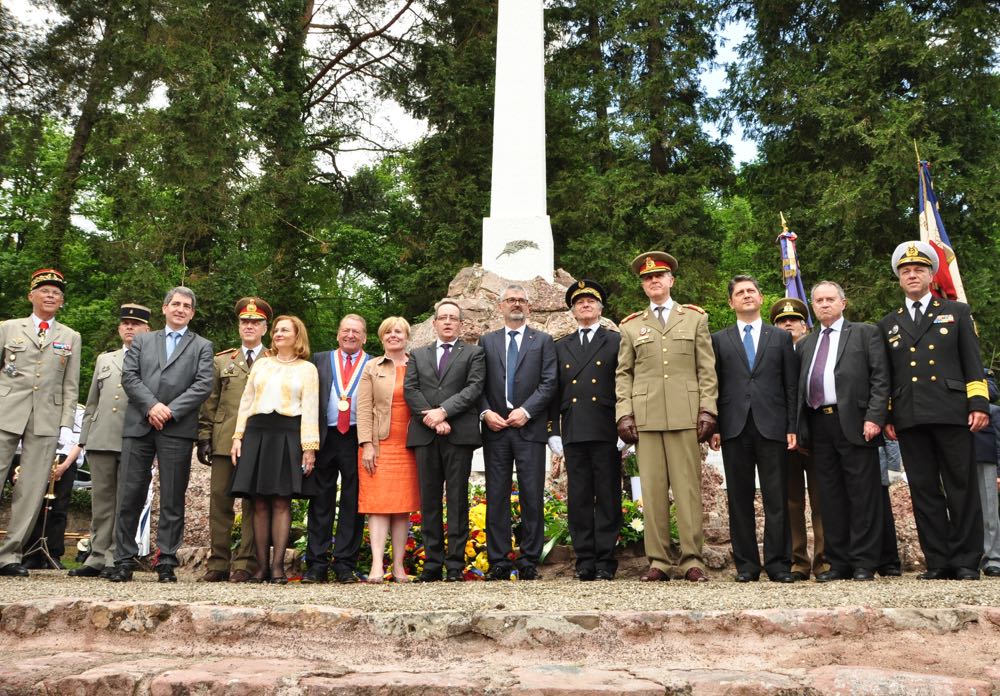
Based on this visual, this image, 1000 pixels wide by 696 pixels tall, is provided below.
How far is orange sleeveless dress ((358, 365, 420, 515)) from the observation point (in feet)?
20.4

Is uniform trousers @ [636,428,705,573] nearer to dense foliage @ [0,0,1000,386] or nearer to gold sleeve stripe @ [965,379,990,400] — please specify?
gold sleeve stripe @ [965,379,990,400]

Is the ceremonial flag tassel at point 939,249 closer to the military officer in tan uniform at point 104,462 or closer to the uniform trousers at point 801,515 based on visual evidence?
the uniform trousers at point 801,515

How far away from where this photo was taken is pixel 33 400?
262 inches

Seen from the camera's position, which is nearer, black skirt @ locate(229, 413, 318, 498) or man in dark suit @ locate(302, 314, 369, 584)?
black skirt @ locate(229, 413, 318, 498)

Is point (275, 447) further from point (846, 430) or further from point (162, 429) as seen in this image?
point (846, 430)

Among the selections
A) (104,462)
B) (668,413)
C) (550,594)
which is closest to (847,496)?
(668,413)

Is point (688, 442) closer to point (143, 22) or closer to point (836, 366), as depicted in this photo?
point (836, 366)

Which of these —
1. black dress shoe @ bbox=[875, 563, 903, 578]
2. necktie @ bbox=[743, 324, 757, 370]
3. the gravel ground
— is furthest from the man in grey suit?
black dress shoe @ bbox=[875, 563, 903, 578]

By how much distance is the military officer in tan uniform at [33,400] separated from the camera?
6.55 metres

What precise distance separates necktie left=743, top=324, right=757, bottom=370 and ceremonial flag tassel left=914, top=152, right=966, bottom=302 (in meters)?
2.70

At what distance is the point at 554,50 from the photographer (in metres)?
23.5

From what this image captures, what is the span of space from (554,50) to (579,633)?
21.5 m

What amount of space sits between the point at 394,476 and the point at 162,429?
5.18 feet

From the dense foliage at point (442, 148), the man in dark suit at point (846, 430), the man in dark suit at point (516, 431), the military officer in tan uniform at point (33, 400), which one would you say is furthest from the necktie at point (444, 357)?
the dense foliage at point (442, 148)
